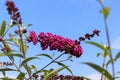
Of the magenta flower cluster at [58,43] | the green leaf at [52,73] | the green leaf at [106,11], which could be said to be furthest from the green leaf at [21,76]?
the green leaf at [106,11]

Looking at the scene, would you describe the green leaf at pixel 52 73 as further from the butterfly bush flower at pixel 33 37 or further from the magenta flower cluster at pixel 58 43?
the butterfly bush flower at pixel 33 37

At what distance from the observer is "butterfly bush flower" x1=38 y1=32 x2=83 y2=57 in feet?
20.8

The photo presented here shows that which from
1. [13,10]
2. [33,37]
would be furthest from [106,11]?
[33,37]

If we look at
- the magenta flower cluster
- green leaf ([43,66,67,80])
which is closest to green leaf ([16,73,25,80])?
green leaf ([43,66,67,80])

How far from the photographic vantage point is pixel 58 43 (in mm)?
6418

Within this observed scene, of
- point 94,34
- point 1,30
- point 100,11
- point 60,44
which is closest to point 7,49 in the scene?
point 1,30

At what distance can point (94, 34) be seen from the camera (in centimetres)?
629

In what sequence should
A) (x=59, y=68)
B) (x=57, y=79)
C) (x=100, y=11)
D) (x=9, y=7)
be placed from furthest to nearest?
(x=57, y=79) < (x=59, y=68) < (x=9, y=7) < (x=100, y=11)

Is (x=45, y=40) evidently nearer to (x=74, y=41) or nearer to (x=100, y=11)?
(x=74, y=41)

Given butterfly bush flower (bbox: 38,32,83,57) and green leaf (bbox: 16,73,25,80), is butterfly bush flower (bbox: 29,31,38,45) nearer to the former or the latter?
butterfly bush flower (bbox: 38,32,83,57)

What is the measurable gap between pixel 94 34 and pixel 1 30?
1.65 m

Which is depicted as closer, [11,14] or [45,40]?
[11,14]

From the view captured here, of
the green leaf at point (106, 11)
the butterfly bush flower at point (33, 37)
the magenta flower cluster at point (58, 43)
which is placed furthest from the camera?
the butterfly bush flower at point (33, 37)

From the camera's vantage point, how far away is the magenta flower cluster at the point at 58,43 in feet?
20.8
